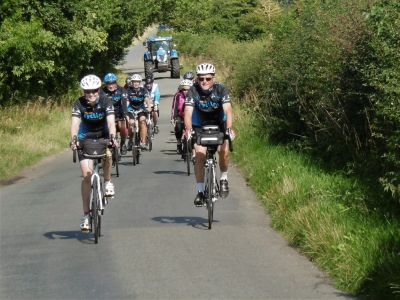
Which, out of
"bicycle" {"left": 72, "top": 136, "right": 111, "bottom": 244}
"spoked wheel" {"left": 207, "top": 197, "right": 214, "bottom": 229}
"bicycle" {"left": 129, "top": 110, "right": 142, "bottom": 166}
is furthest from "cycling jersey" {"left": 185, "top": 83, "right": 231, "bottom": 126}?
"bicycle" {"left": 129, "top": 110, "right": 142, "bottom": 166}

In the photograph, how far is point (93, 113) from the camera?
Answer: 39.6ft

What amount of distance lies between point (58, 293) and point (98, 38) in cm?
2268

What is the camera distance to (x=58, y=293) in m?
8.90

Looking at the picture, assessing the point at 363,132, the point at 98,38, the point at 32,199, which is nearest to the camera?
the point at 363,132

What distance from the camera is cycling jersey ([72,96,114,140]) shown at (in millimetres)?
12012

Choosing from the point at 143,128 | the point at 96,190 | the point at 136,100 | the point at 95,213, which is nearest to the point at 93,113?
the point at 96,190

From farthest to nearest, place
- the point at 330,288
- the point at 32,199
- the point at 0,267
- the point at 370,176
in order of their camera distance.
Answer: the point at 32,199 < the point at 370,176 < the point at 0,267 < the point at 330,288

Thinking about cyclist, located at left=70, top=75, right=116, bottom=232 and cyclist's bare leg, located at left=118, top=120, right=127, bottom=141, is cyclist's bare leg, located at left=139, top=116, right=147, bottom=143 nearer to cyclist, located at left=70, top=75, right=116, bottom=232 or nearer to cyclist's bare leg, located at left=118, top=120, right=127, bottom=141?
cyclist's bare leg, located at left=118, top=120, right=127, bottom=141

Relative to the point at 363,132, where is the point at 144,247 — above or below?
below

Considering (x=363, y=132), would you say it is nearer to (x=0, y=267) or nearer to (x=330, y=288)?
(x=330, y=288)

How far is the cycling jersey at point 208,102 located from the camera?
1255 cm

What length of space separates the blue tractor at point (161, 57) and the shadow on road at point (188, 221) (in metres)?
35.4

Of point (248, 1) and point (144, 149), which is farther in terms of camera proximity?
point (248, 1)

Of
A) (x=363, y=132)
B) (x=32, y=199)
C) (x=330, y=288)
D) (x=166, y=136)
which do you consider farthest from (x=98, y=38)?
(x=330, y=288)
